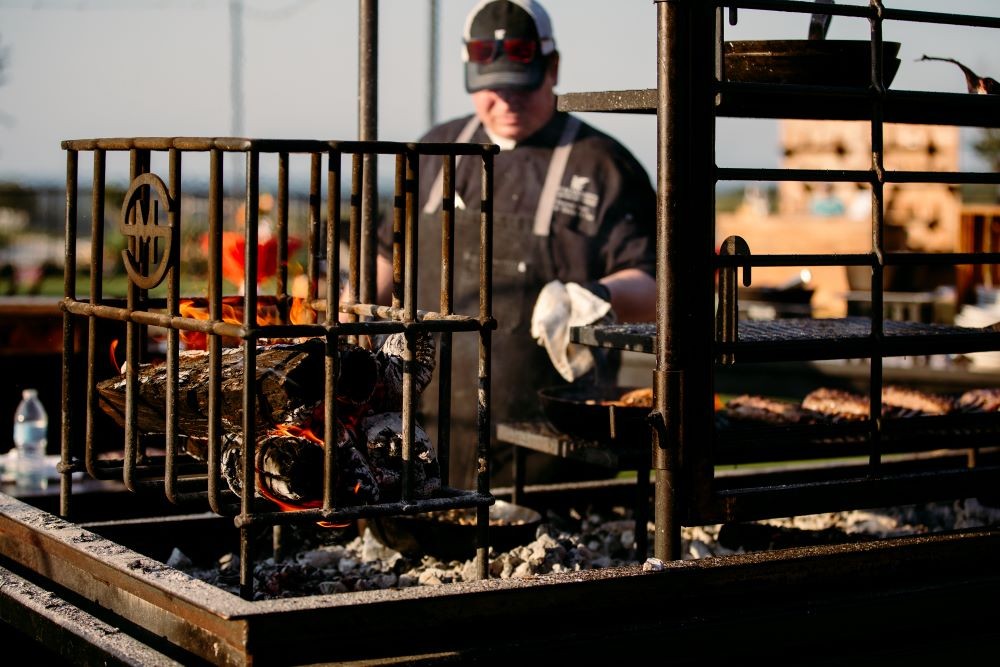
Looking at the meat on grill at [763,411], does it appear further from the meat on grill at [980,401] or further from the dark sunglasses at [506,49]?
the dark sunglasses at [506,49]

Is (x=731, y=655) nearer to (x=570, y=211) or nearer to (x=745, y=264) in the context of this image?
(x=745, y=264)

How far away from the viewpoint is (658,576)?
2809 millimetres

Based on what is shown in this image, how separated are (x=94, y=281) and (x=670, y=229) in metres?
1.42

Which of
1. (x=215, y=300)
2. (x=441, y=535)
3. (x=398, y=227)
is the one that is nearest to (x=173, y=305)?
(x=215, y=300)

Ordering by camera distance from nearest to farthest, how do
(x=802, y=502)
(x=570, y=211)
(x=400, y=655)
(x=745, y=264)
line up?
(x=400, y=655), (x=745, y=264), (x=802, y=502), (x=570, y=211)

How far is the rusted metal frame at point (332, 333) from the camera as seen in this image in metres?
2.72

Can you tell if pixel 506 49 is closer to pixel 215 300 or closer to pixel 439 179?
pixel 439 179

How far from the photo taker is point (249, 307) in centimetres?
266

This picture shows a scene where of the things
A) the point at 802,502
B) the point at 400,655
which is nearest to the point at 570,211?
the point at 802,502

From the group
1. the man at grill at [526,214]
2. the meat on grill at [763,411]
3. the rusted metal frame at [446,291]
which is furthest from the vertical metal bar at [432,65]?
the rusted metal frame at [446,291]

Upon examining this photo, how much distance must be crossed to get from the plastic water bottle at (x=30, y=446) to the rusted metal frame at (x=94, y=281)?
1893mm

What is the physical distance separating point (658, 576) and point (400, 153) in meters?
1.07

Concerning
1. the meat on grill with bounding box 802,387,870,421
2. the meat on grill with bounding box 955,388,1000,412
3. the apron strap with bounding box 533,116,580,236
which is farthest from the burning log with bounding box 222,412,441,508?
the meat on grill with bounding box 955,388,1000,412

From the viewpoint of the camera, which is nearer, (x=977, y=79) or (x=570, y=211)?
(x=977, y=79)
